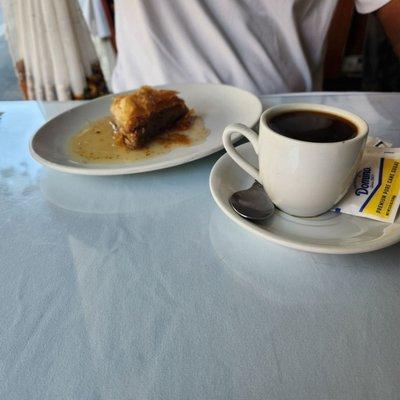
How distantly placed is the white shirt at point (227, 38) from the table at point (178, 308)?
55cm

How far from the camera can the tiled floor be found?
2299 millimetres

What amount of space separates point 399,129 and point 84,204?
1.83 feet

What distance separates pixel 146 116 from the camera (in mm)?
699

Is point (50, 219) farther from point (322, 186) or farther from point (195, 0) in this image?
point (195, 0)

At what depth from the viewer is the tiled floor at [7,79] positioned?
2299 mm

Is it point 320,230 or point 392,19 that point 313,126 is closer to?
point 320,230

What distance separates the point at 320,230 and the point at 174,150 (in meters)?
0.32

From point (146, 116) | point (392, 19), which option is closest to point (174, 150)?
point (146, 116)

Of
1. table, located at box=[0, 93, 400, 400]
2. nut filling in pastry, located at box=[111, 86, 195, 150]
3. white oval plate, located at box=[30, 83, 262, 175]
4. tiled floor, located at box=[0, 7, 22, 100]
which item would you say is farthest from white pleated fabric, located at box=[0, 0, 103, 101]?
table, located at box=[0, 93, 400, 400]

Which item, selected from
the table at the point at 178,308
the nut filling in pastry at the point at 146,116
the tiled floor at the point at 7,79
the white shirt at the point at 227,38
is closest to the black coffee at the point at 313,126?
the table at the point at 178,308

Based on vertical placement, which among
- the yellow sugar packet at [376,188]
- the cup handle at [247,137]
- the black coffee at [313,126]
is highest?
the black coffee at [313,126]

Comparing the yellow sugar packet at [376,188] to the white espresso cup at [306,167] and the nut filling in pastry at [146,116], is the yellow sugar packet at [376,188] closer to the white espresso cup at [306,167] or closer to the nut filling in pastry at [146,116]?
the white espresso cup at [306,167]

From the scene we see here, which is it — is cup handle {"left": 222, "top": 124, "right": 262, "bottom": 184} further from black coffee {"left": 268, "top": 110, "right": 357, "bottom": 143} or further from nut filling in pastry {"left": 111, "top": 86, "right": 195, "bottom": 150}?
nut filling in pastry {"left": 111, "top": 86, "right": 195, "bottom": 150}

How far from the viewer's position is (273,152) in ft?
1.47
